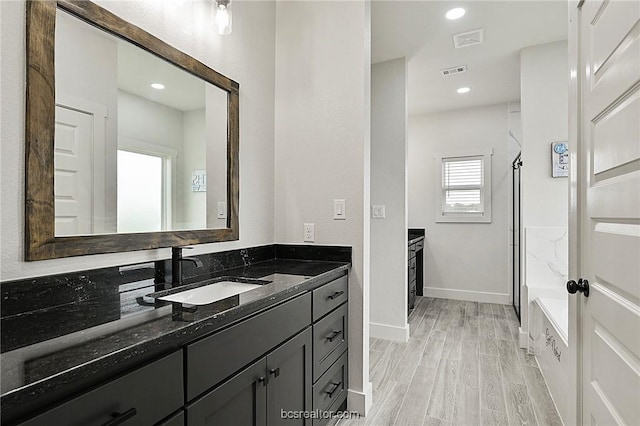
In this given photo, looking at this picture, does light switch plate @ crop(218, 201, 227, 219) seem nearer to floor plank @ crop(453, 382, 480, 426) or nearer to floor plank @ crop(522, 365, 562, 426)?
floor plank @ crop(453, 382, 480, 426)

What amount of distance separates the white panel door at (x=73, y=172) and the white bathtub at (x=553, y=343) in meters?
2.23

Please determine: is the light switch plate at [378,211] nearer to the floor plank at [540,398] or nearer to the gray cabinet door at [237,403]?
the floor plank at [540,398]

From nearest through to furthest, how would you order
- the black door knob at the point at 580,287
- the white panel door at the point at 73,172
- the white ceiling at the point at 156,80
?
the white panel door at the point at 73,172, the black door knob at the point at 580,287, the white ceiling at the point at 156,80

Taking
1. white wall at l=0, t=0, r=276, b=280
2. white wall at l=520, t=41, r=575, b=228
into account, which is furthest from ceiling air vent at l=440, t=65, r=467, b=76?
white wall at l=0, t=0, r=276, b=280

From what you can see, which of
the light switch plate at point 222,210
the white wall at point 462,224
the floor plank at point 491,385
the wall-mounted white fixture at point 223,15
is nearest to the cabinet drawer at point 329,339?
the light switch plate at point 222,210

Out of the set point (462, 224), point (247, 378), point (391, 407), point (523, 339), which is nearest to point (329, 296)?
point (247, 378)

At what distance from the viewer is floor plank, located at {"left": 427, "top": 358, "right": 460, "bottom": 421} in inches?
84.0

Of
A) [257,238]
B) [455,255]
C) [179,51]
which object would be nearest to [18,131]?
[179,51]

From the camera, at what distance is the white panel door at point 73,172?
3.77ft

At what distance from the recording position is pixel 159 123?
1594mm

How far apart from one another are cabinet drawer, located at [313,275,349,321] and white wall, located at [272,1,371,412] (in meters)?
0.09

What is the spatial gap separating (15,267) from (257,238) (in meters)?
1.27

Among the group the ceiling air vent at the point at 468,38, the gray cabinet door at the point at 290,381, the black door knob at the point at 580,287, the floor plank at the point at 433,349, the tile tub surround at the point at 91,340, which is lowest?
the floor plank at the point at 433,349

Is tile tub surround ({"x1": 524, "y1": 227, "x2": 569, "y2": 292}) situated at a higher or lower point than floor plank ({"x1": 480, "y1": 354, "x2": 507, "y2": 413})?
higher
